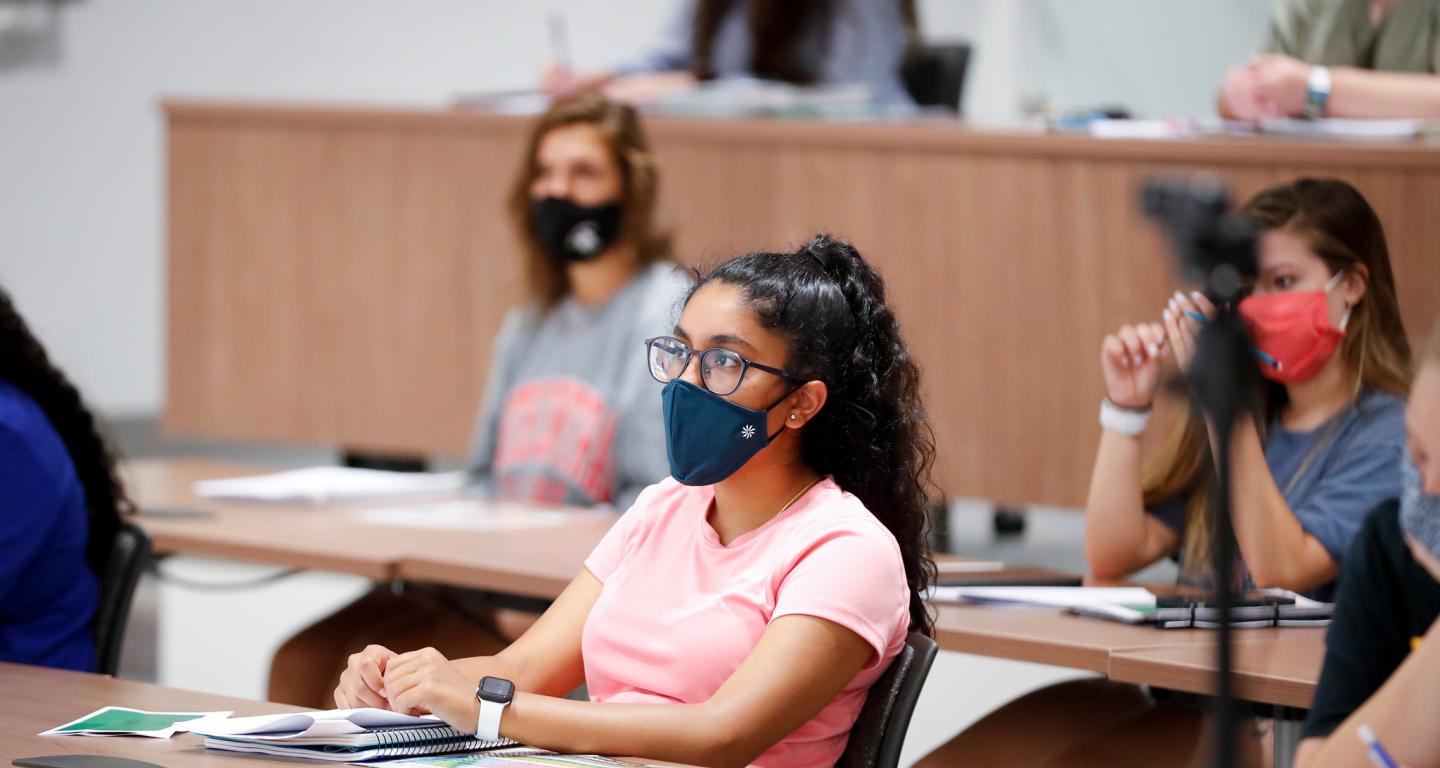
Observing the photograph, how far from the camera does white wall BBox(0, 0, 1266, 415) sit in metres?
6.50

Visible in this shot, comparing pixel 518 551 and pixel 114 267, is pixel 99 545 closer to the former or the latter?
pixel 518 551

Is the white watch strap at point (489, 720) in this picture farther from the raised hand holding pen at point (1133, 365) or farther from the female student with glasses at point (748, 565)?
the raised hand holding pen at point (1133, 365)

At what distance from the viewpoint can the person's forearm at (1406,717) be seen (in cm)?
156

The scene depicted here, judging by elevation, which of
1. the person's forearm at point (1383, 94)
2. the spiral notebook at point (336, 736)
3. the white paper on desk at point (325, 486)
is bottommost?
the white paper on desk at point (325, 486)

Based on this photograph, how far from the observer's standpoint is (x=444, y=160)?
4629 mm

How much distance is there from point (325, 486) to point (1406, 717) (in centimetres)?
245

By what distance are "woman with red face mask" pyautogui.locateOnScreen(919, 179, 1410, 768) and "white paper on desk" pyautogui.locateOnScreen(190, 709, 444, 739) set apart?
39.2 inches

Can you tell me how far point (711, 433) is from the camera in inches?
78.7

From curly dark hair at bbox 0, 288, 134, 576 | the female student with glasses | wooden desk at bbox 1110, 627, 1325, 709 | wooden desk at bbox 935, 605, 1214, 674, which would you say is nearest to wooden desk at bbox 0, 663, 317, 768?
the female student with glasses

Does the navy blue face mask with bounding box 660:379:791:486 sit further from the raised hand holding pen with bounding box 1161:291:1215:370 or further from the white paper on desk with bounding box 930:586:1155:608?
the raised hand holding pen with bounding box 1161:291:1215:370

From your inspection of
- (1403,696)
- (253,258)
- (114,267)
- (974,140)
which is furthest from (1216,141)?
(114,267)

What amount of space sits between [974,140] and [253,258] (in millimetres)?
2076

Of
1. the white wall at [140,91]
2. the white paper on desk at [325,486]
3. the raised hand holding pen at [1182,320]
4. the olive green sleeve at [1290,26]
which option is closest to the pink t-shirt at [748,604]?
the raised hand holding pen at [1182,320]

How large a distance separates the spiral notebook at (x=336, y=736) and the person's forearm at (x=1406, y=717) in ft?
2.63
